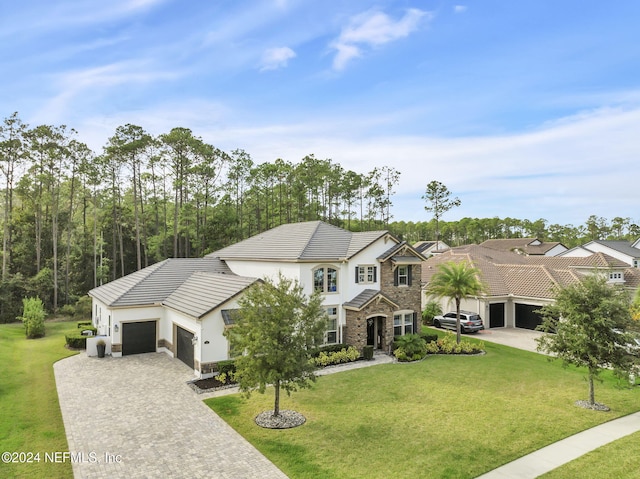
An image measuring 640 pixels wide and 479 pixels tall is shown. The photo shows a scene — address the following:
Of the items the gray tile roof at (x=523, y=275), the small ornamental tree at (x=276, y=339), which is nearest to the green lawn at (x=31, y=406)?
the small ornamental tree at (x=276, y=339)

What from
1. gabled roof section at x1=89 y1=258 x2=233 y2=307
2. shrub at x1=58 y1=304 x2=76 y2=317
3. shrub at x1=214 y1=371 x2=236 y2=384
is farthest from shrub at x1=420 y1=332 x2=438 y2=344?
shrub at x1=58 y1=304 x2=76 y2=317

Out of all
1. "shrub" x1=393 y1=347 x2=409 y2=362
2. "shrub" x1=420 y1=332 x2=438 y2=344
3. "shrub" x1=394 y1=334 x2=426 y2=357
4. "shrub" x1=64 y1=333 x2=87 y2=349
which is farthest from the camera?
"shrub" x1=420 y1=332 x2=438 y2=344

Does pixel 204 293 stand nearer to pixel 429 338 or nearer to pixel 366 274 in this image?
pixel 366 274

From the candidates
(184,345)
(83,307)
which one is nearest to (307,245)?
(184,345)

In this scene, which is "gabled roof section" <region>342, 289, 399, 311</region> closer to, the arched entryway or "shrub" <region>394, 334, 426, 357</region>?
the arched entryway

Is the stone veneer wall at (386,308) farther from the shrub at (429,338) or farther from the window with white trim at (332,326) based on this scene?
the shrub at (429,338)

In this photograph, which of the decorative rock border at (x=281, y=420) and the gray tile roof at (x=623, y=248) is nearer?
the decorative rock border at (x=281, y=420)

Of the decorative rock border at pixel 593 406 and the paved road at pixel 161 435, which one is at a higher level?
the paved road at pixel 161 435
